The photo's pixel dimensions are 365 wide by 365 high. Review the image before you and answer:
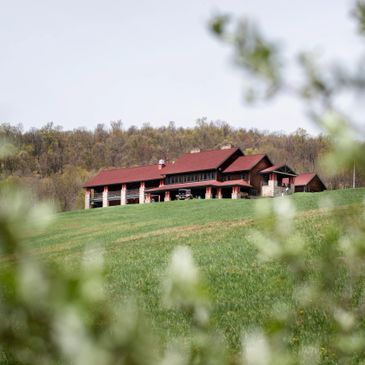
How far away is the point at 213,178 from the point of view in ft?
195

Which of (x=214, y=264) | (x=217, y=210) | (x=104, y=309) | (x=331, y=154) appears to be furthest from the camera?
(x=217, y=210)

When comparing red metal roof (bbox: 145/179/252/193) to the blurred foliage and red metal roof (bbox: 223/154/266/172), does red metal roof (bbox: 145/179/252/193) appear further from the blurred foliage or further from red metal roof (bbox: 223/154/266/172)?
the blurred foliage

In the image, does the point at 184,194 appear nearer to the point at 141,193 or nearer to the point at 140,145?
the point at 141,193

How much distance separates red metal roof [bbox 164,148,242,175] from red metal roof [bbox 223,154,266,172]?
112cm

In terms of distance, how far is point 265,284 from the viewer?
12.0 metres

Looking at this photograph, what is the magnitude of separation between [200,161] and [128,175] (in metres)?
10.7

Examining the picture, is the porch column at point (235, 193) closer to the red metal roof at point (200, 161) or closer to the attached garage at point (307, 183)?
the red metal roof at point (200, 161)

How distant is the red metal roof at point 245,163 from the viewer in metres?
58.1

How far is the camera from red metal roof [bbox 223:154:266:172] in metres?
58.1

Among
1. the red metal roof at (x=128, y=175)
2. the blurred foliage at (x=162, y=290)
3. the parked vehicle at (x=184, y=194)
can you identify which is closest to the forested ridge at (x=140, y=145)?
the red metal roof at (x=128, y=175)

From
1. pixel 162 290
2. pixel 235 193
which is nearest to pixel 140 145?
pixel 235 193

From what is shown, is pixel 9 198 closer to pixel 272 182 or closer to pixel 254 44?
pixel 254 44

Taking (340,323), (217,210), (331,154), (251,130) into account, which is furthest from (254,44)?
(251,130)

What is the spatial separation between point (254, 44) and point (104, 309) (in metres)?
1.21
